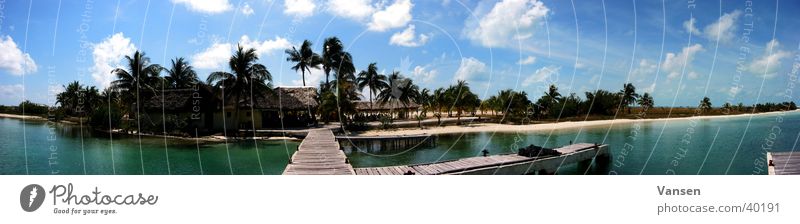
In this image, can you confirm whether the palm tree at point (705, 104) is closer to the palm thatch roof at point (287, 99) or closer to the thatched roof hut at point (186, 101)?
the palm thatch roof at point (287, 99)

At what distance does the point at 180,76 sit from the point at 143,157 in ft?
62.9

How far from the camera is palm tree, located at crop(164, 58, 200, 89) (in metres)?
38.6

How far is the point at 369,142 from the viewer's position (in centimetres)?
2889

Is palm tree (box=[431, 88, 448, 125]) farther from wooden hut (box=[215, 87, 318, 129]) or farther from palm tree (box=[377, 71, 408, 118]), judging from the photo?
wooden hut (box=[215, 87, 318, 129])

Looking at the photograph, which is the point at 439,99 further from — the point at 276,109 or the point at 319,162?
the point at 319,162

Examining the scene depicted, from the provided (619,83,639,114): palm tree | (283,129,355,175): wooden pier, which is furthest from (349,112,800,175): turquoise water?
(619,83,639,114): palm tree

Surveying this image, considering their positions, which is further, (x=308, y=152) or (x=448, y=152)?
(x=448, y=152)

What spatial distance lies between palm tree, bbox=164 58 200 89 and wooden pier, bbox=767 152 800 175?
3643cm
